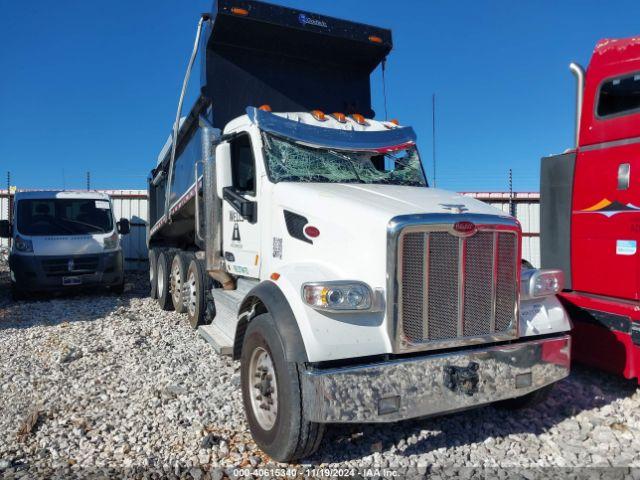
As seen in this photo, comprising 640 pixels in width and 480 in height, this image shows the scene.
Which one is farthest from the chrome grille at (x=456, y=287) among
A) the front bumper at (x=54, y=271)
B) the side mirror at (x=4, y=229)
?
the side mirror at (x=4, y=229)

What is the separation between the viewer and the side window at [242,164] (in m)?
4.61

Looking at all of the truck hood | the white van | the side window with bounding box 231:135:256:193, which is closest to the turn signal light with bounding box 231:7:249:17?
the side window with bounding box 231:135:256:193

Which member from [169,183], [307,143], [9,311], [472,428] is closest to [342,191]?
[307,143]

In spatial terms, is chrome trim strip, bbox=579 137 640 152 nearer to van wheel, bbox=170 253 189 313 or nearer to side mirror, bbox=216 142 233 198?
side mirror, bbox=216 142 233 198

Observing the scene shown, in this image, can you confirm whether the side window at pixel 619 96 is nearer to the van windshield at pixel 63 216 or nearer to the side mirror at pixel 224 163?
the side mirror at pixel 224 163

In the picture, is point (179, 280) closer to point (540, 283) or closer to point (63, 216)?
point (63, 216)

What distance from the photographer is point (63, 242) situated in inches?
362

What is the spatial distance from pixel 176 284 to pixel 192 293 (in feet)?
3.71

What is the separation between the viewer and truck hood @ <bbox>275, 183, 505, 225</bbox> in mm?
3346

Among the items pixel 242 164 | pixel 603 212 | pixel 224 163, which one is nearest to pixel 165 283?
pixel 224 163

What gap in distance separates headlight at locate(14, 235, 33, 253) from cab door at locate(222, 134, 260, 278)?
19.0ft

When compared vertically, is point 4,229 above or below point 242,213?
below

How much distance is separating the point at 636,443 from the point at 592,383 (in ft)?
3.84

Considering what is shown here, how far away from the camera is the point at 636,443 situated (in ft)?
11.7
